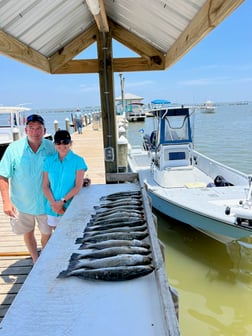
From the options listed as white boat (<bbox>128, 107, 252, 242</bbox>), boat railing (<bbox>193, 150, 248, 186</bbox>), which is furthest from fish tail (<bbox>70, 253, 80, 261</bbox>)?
boat railing (<bbox>193, 150, 248, 186</bbox>)

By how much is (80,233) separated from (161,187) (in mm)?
5162

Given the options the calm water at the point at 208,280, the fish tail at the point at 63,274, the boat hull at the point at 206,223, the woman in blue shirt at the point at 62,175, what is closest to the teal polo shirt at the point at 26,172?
the woman in blue shirt at the point at 62,175

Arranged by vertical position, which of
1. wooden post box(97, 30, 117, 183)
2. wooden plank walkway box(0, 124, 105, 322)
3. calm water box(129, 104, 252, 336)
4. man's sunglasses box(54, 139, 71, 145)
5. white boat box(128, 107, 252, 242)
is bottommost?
calm water box(129, 104, 252, 336)

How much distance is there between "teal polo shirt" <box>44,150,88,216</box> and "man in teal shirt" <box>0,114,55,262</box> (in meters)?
0.17

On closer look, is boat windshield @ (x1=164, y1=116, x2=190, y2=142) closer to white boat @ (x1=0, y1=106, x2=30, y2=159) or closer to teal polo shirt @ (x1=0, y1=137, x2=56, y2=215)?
teal polo shirt @ (x1=0, y1=137, x2=56, y2=215)

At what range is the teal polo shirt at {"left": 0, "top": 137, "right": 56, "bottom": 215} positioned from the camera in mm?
2727

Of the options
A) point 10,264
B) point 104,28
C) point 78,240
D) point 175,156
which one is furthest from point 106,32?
point 175,156

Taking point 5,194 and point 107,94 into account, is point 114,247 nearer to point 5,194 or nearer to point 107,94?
point 5,194

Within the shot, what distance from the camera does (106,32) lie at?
146 inches

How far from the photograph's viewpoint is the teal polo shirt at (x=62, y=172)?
2.62m

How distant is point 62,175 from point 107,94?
1588 millimetres

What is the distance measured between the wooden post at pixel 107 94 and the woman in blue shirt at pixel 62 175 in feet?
4.34

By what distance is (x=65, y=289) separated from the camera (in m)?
1.43

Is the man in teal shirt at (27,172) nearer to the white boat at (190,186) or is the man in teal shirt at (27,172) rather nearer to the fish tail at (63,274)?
the fish tail at (63,274)
